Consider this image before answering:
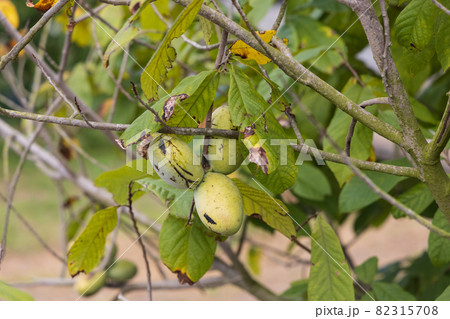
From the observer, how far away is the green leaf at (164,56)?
572 mm

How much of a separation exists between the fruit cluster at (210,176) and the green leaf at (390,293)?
480 millimetres

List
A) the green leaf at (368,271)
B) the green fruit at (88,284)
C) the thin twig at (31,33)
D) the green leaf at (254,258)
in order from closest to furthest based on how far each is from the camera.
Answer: the thin twig at (31,33) → the green leaf at (368,271) → the green fruit at (88,284) → the green leaf at (254,258)

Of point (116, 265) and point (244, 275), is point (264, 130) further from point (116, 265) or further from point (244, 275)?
point (116, 265)

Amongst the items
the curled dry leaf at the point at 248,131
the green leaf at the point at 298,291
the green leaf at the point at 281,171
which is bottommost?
the green leaf at the point at 298,291

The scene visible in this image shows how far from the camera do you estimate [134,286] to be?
134 cm

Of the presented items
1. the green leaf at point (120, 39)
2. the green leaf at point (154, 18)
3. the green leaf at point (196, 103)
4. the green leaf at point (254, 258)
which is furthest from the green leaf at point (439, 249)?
the green leaf at point (254, 258)

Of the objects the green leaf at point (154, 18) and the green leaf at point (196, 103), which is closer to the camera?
the green leaf at point (196, 103)

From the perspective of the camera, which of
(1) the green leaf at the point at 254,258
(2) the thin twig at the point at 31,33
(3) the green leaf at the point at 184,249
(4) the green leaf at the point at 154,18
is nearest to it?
(2) the thin twig at the point at 31,33

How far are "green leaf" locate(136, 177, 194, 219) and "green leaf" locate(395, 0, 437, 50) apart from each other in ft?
1.28

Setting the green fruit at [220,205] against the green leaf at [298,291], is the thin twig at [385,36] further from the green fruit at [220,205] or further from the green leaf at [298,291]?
the green leaf at [298,291]

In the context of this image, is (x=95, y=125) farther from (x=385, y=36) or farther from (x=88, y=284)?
(x=88, y=284)

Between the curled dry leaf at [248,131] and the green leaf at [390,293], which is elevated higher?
the curled dry leaf at [248,131]
